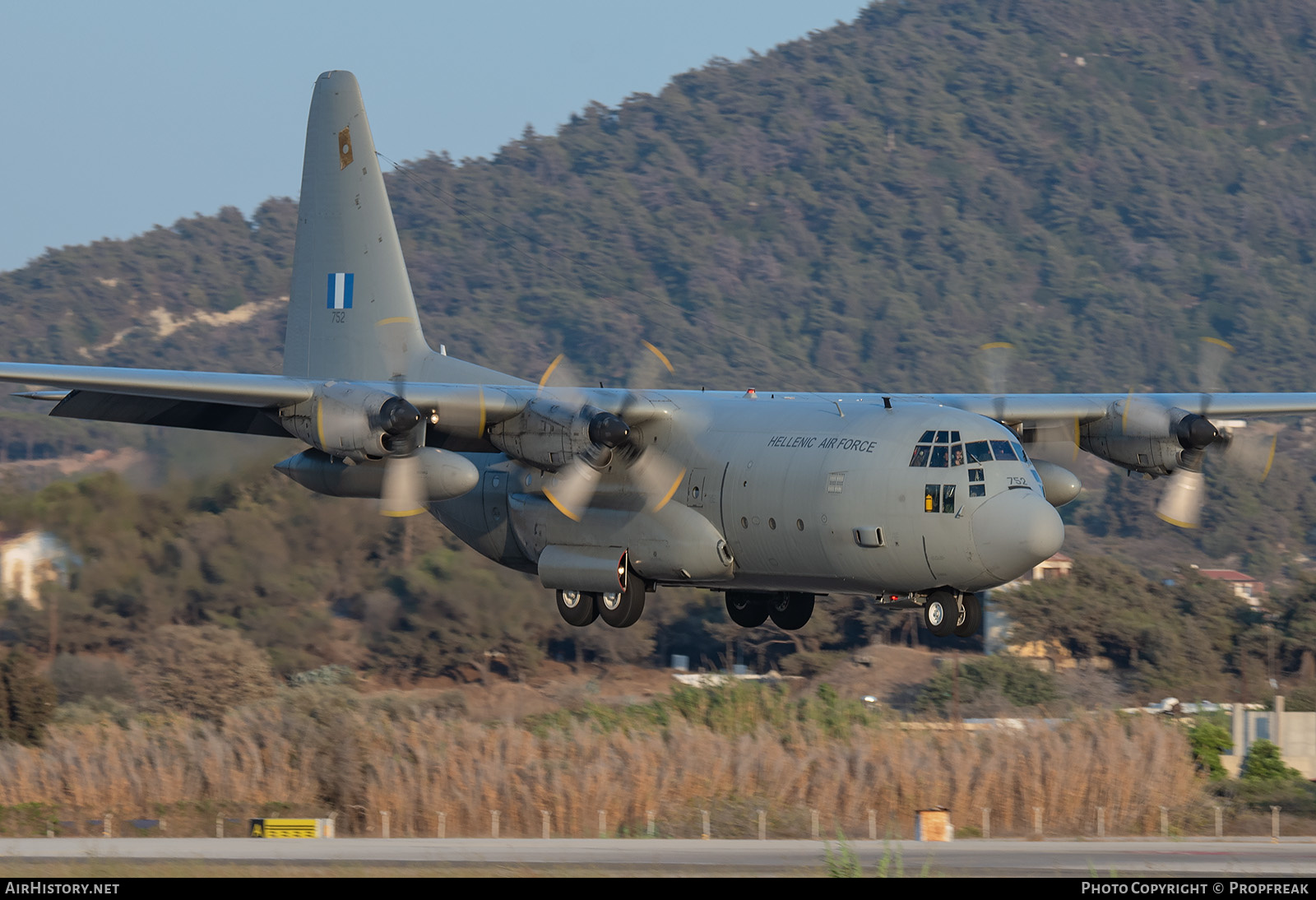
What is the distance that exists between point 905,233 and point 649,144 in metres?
32.3

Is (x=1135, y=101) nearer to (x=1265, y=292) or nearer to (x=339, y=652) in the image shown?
(x=1265, y=292)

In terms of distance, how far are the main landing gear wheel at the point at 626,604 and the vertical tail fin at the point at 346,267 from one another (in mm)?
6066

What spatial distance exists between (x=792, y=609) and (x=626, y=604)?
3021mm

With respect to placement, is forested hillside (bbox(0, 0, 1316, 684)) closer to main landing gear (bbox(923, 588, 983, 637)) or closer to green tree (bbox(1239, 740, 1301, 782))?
green tree (bbox(1239, 740, 1301, 782))

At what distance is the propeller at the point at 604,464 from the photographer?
23500mm

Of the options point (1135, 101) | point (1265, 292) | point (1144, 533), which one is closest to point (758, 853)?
point (1144, 533)

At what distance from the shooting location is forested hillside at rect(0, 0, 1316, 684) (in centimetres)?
12238

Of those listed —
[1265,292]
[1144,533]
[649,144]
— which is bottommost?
[1144,533]

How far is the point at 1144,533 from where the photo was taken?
92.9 metres

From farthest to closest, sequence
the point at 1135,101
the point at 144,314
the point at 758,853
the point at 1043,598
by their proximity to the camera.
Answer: the point at 1135,101 < the point at 144,314 < the point at 1043,598 < the point at 758,853

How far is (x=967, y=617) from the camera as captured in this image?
22.5 meters

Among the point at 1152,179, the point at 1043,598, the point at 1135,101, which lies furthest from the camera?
the point at 1135,101

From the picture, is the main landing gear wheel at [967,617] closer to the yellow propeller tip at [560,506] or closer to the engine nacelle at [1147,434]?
the engine nacelle at [1147,434]

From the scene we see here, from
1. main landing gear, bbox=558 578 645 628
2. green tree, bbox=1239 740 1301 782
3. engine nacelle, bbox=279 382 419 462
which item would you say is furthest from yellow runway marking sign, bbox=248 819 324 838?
green tree, bbox=1239 740 1301 782
